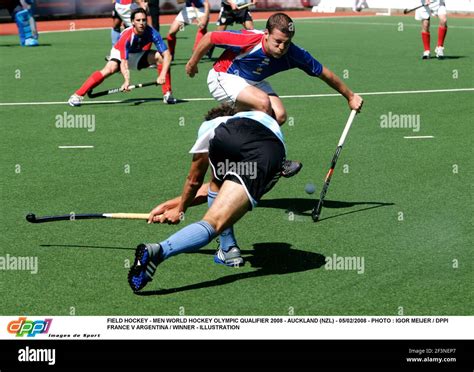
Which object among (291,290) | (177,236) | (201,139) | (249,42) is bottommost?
(291,290)

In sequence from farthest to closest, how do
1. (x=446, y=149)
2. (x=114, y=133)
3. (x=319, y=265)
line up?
(x=114, y=133) → (x=446, y=149) → (x=319, y=265)

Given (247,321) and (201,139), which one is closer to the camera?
(247,321)

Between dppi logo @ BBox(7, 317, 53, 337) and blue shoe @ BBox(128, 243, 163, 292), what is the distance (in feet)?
2.29

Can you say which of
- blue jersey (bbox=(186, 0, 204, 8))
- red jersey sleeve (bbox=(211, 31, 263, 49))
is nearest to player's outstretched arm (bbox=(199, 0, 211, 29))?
blue jersey (bbox=(186, 0, 204, 8))

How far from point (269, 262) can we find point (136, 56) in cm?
973

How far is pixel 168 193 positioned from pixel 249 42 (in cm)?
187

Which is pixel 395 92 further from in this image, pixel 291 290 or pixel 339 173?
pixel 291 290

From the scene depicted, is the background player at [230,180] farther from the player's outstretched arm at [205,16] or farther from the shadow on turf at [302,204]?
the player's outstretched arm at [205,16]

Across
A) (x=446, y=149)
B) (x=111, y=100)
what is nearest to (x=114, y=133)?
(x=111, y=100)

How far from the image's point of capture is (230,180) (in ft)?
22.7

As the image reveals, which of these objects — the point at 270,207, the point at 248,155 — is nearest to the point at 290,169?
the point at 270,207

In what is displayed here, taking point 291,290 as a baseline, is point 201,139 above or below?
above

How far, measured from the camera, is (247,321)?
648 centimetres

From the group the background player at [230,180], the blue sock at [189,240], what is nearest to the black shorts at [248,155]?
the background player at [230,180]
